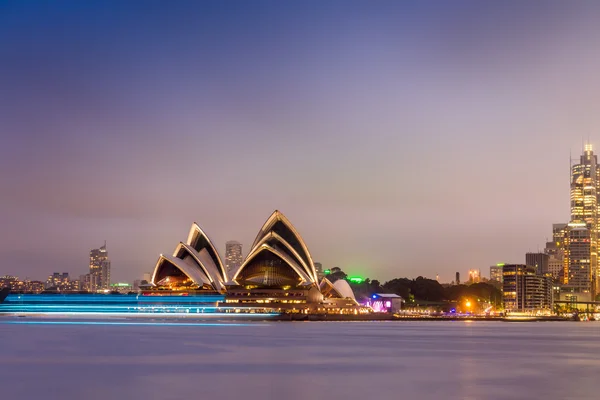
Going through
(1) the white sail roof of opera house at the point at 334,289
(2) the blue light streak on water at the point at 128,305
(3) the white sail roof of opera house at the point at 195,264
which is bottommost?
(2) the blue light streak on water at the point at 128,305

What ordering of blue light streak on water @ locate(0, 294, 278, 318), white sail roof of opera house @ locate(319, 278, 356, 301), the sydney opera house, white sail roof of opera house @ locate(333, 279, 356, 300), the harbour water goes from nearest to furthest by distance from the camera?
the harbour water, the sydney opera house, blue light streak on water @ locate(0, 294, 278, 318), white sail roof of opera house @ locate(319, 278, 356, 301), white sail roof of opera house @ locate(333, 279, 356, 300)

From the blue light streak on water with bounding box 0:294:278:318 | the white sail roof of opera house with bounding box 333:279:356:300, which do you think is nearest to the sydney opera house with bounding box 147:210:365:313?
the blue light streak on water with bounding box 0:294:278:318

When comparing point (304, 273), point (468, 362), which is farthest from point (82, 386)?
point (304, 273)

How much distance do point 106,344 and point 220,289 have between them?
8375 centimetres

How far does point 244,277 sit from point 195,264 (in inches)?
378

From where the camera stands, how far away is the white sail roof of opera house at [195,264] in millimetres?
139375

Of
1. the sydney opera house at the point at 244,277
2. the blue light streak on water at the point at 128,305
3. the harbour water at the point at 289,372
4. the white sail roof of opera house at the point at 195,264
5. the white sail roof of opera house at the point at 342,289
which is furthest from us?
the white sail roof of opera house at the point at 342,289

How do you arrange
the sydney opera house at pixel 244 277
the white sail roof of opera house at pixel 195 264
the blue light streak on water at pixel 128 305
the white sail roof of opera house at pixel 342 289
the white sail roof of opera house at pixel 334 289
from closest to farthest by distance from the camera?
the sydney opera house at pixel 244 277
the white sail roof of opera house at pixel 195 264
the blue light streak on water at pixel 128 305
the white sail roof of opera house at pixel 334 289
the white sail roof of opera house at pixel 342 289

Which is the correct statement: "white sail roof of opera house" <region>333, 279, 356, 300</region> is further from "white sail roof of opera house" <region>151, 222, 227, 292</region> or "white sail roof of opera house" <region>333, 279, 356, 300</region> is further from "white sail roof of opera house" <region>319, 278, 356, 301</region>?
"white sail roof of opera house" <region>151, 222, 227, 292</region>

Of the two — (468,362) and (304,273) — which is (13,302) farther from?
(468,362)

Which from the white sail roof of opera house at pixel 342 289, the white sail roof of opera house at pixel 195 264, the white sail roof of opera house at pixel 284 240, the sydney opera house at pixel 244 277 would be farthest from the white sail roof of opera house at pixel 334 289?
the white sail roof of opera house at pixel 195 264

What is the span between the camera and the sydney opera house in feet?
453

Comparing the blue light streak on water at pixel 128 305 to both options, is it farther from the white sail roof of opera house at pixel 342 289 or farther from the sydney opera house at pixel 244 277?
the white sail roof of opera house at pixel 342 289

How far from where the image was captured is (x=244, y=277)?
14300 centimetres
